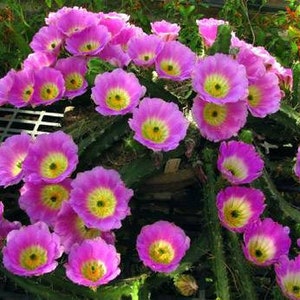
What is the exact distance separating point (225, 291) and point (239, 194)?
19cm

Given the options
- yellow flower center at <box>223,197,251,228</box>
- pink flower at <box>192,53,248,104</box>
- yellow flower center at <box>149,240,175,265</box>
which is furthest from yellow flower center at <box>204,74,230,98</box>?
yellow flower center at <box>149,240,175,265</box>

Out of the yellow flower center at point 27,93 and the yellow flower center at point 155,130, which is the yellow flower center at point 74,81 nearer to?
the yellow flower center at point 27,93

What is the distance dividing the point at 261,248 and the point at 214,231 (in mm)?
92

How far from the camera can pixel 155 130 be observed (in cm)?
113

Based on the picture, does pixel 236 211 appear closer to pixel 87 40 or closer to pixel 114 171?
pixel 114 171

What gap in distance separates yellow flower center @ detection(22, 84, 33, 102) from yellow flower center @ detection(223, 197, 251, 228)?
0.49 meters

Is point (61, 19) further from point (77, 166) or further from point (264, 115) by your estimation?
point (264, 115)

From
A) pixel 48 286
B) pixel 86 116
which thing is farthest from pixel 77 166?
pixel 48 286

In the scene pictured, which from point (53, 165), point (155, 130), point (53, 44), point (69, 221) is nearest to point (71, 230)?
point (69, 221)

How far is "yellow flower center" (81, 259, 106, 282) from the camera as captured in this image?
1008 mm

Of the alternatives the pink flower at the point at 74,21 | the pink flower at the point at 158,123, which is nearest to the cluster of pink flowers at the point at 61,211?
the pink flower at the point at 158,123

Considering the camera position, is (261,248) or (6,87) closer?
(261,248)

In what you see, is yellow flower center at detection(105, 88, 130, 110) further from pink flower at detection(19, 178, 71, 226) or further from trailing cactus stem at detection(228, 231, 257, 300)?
trailing cactus stem at detection(228, 231, 257, 300)

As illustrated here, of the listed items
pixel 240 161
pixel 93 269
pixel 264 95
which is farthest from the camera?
pixel 264 95
